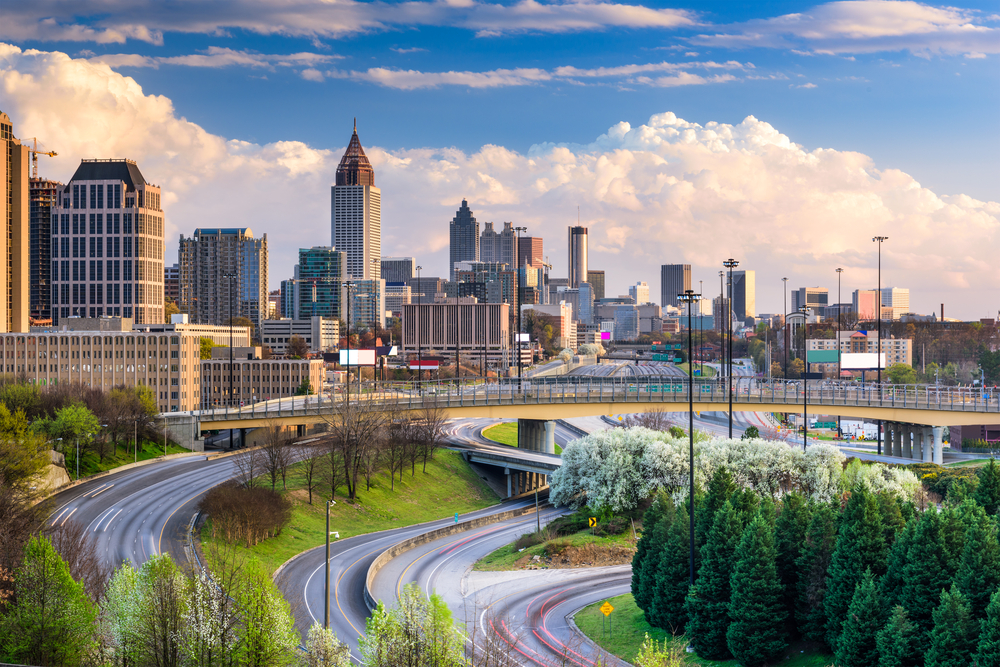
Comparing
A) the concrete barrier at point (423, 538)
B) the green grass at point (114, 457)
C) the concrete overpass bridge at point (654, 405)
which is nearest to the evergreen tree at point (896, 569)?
the concrete barrier at point (423, 538)

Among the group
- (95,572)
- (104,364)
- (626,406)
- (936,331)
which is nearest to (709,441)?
(626,406)

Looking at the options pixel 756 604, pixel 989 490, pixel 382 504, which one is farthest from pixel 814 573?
pixel 382 504

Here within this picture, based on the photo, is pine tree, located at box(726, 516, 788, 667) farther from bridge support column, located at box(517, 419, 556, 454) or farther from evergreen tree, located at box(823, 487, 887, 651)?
bridge support column, located at box(517, 419, 556, 454)

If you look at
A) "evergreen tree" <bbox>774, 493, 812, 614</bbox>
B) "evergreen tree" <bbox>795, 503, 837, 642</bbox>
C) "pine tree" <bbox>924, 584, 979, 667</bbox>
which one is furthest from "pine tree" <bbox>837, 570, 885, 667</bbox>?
"evergreen tree" <bbox>774, 493, 812, 614</bbox>

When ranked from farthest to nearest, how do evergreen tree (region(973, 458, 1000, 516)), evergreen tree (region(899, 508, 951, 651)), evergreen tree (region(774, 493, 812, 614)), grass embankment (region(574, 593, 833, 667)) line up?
evergreen tree (region(973, 458, 1000, 516))
evergreen tree (region(774, 493, 812, 614))
grass embankment (region(574, 593, 833, 667))
evergreen tree (region(899, 508, 951, 651))

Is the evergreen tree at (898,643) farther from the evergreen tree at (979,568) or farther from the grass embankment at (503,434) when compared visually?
the grass embankment at (503,434)

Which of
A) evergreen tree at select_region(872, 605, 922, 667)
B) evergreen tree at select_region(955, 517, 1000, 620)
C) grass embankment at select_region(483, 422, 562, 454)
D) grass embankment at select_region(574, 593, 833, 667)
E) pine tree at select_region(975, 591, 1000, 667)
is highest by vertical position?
evergreen tree at select_region(955, 517, 1000, 620)
